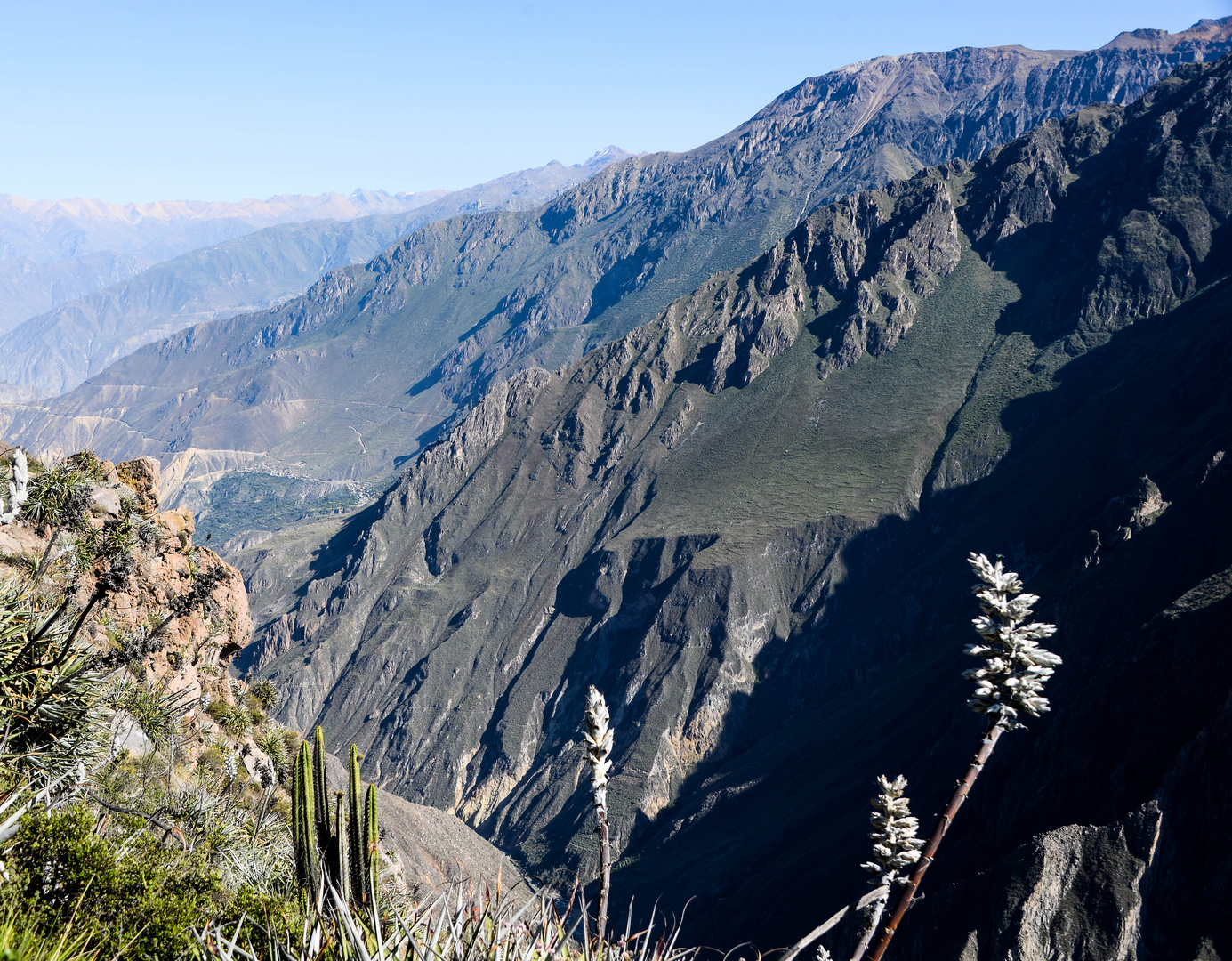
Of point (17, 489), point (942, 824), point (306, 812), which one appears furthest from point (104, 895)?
point (942, 824)

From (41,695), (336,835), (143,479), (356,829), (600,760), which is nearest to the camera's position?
(600,760)

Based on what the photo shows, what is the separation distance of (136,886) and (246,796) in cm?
3260

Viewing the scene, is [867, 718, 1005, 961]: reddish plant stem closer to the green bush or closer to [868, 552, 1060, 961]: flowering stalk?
[868, 552, 1060, 961]: flowering stalk

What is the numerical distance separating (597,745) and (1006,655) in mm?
4527

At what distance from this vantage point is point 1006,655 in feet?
28.9

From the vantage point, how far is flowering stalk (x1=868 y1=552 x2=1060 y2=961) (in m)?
8.42

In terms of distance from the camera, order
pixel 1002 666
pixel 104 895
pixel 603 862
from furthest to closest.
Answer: pixel 104 895, pixel 603 862, pixel 1002 666

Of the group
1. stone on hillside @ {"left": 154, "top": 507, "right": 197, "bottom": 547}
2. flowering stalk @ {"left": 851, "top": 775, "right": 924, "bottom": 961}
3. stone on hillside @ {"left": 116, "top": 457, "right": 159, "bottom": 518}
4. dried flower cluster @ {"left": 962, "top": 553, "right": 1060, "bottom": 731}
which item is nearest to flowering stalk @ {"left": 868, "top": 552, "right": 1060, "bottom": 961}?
dried flower cluster @ {"left": 962, "top": 553, "right": 1060, "bottom": 731}

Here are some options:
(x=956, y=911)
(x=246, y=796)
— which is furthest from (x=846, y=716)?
(x=246, y=796)

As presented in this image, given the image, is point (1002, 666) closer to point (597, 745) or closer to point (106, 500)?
point (597, 745)

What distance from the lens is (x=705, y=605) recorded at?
615 feet

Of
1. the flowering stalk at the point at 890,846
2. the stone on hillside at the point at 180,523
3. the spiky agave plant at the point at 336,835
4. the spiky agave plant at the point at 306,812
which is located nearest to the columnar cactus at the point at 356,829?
the spiky agave plant at the point at 336,835

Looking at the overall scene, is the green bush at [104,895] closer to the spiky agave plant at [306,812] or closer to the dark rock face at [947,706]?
the spiky agave plant at [306,812]

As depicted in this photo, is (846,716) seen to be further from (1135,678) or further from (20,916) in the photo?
(20,916)
